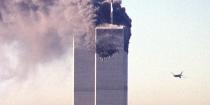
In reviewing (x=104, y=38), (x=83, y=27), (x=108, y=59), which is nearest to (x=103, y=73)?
(x=108, y=59)

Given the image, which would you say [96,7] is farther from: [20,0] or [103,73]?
[103,73]

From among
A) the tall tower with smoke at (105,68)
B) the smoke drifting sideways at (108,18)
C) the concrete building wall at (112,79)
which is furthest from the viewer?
the concrete building wall at (112,79)

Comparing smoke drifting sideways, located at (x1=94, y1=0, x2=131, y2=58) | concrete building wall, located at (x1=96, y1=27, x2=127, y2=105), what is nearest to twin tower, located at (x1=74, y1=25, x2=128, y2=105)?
concrete building wall, located at (x1=96, y1=27, x2=127, y2=105)

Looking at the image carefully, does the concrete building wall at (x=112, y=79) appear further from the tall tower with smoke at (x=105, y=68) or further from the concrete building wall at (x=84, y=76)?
the concrete building wall at (x=84, y=76)

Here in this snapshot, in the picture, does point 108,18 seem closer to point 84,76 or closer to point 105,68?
point 105,68

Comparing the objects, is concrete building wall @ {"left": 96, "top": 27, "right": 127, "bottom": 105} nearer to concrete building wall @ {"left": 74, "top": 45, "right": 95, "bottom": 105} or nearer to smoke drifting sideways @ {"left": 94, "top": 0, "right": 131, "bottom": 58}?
concrete building wall @ {"left": 74, "top": 45, "right": 95, "bottom": 105}

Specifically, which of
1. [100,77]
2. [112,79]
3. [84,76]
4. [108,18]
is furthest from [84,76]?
[108,18]

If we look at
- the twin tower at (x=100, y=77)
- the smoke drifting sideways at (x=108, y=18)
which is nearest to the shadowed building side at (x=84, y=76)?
the twin tower at (x=100, y=77)

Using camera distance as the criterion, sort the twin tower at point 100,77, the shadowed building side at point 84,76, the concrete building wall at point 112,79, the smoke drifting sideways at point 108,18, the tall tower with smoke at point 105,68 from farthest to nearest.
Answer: the shadowed building side at point 84,76 → the twin tower at point 100,77 → the concrete building wall at point 112,79 → the tall tower with smoke at point 105,68 → the smoke drifting sideways at point 108,18

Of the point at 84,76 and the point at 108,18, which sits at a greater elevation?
the point at 108,18
